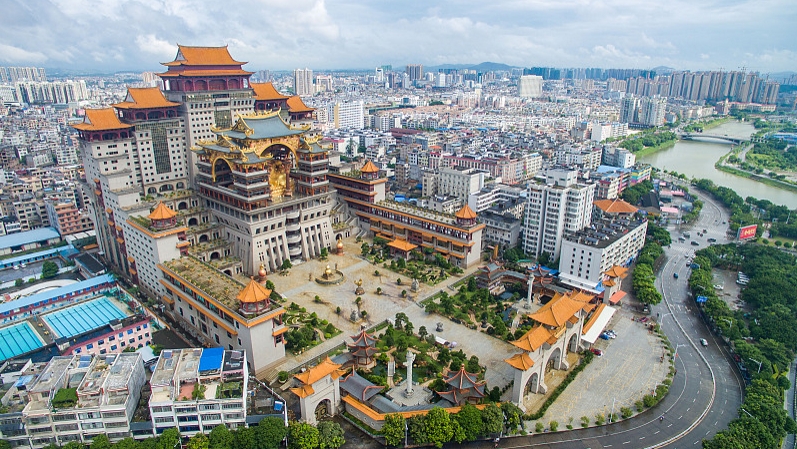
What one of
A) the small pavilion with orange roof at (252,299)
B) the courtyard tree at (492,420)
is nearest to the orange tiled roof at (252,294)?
the small pavilion with orange roof at (252,299)

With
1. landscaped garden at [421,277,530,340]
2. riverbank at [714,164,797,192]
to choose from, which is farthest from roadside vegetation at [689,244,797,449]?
riverbank at [714,164,797,192]

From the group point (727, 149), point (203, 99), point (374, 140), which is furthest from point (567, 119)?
point (203, 99)

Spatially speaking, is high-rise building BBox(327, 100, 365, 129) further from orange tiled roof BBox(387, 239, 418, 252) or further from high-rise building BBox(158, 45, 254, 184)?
orange tiled roof BBox(387, 239, 418, 252)

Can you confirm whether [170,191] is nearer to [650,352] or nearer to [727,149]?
[650,352]

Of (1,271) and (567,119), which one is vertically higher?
(567,119)

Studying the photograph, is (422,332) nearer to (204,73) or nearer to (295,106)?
(204,73)

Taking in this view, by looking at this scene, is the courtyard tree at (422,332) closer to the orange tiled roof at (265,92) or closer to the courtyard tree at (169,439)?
the courtyard tree at (169,439)

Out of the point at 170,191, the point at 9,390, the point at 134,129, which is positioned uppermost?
the point at 134,129

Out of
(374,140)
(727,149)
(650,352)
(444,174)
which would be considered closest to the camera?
(650,352)
